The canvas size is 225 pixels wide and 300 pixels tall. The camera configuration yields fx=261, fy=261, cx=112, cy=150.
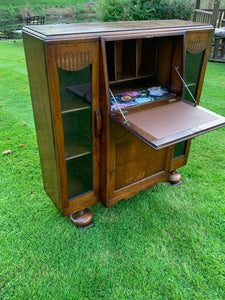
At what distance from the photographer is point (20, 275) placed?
1700 mm

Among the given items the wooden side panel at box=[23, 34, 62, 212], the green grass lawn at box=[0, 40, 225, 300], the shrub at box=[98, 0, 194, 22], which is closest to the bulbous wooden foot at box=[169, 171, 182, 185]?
the green grass lawn at box=[0, 40, 225, 300]

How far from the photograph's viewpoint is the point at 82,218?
2031mm

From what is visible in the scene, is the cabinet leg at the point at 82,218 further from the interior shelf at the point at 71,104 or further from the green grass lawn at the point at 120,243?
the interior shelf at the point at 71,104

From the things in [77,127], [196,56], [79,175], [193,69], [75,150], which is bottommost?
[79,175]

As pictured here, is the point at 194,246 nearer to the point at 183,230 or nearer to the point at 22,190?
the point at 183,230

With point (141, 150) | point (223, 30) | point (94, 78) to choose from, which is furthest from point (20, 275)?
point (223, 30)

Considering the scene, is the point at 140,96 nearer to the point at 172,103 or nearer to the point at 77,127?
the point at 172,103

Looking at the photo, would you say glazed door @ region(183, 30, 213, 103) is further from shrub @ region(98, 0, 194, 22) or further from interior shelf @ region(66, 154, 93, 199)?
shrub @ region(98, 0, 194, 22)

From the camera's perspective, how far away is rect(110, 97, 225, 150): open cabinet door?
4.89 feet

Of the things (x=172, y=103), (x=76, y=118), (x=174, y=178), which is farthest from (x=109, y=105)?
(x=174, y=178)

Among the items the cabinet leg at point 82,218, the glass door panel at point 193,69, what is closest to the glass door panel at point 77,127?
the cabinet leg at point 82,218

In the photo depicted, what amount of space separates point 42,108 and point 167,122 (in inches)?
31.9

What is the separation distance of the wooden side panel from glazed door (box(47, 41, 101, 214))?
2.1 inches

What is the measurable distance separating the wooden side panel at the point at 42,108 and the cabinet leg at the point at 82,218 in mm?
179
